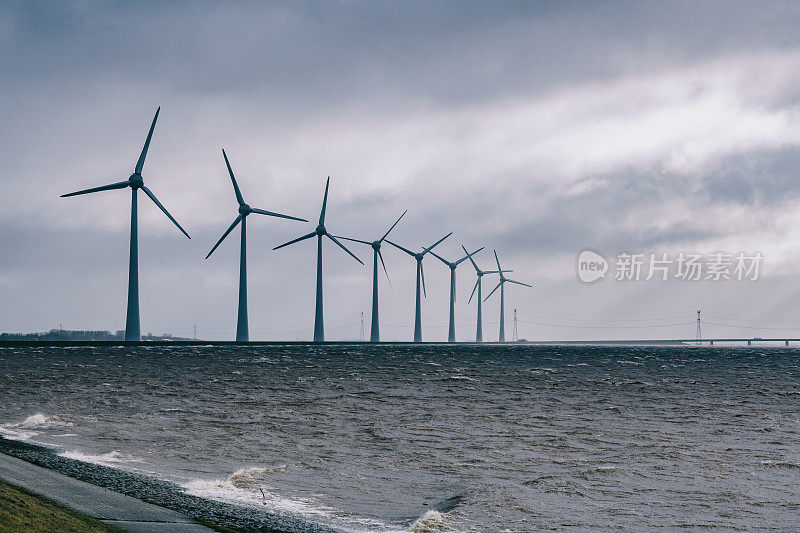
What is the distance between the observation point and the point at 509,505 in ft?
54.8

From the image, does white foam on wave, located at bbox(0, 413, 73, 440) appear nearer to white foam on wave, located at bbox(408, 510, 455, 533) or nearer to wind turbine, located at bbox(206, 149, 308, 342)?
white foam on wave, located at bbox(408, 510, 455, 533)

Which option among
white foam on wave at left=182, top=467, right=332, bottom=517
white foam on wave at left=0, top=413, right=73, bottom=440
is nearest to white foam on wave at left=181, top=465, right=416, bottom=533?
white foam on wave at left=182, top=467, right=332, bottom=517

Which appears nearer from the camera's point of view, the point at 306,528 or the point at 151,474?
the point at 306,528

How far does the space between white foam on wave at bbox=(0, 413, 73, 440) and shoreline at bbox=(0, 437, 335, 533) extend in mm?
5939

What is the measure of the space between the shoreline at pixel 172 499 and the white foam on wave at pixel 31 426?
5.94 m

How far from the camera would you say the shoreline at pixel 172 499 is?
39.5 feet

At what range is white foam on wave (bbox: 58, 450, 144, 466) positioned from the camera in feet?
61.9

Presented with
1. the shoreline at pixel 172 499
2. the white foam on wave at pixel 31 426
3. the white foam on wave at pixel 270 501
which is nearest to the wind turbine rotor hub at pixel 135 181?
the white foam on wave at pixel 31 426

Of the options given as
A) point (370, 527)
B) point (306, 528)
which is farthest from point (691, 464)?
point (306, 528)

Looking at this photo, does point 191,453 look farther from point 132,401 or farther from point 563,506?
point 132,401

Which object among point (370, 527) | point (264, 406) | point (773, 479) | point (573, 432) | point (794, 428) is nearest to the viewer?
point (370, 527)

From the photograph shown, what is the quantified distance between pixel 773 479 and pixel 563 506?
689cm

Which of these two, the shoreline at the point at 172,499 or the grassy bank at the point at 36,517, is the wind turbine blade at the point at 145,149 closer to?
the shoreline at the point at 172,499

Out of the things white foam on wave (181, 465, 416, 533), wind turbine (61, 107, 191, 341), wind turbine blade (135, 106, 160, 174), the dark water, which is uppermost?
wind turbine blade (135, 106, 160, 174)
